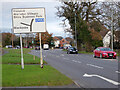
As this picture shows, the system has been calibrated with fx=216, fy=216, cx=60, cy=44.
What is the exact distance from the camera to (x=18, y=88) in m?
7.72

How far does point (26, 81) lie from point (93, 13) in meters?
38.1

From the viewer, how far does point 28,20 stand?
14141 millimetres

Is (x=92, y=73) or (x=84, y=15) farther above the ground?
(x=84, y=15)

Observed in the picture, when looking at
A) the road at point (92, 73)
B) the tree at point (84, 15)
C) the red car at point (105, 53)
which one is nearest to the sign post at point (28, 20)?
the road at point (92, 73)

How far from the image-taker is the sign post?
45.8 ft

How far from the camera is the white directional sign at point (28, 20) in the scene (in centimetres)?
1395

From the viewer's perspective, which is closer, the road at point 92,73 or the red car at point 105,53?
the road at point 92,73

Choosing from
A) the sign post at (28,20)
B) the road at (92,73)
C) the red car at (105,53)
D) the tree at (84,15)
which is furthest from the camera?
the tree at (84,15)

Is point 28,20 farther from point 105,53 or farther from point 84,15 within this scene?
point 84,15

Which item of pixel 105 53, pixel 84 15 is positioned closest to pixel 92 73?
pixel 105 53

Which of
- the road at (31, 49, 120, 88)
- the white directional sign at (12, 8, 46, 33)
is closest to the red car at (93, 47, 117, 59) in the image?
the road at (31, 49, 120, 88)

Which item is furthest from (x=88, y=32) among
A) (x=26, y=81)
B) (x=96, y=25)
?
(x=26, y=81)

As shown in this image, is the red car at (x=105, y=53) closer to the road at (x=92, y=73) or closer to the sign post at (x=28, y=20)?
the road at (x=92, y=73)

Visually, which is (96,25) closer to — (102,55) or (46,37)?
(102,55)
